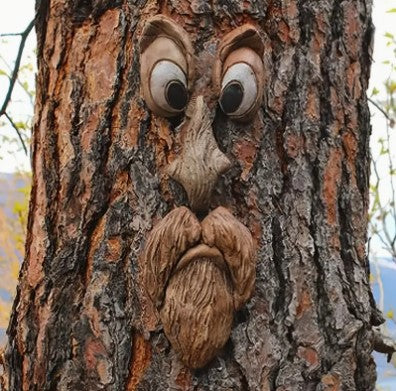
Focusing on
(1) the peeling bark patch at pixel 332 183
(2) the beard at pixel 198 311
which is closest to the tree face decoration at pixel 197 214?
(2) the beard at pixel 198 311

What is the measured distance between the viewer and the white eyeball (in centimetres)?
100

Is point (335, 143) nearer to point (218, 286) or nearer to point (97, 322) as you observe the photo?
point (218, 286)

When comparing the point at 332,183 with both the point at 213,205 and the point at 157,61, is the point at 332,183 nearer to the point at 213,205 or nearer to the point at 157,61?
the point at 213,205

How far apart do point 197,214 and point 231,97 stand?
181 mm

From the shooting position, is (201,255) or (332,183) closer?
(201,255)

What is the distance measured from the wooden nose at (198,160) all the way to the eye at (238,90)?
0.03 meters

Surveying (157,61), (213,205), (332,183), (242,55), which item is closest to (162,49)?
(157,61)

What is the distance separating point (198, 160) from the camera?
3.23 feet

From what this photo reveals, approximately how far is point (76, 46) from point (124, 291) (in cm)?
42

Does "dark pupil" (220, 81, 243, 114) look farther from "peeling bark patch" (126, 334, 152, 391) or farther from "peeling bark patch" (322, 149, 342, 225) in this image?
"peeling bark patch" (126, 334, 152, 391)

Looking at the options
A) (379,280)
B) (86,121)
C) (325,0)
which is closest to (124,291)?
Answer: (86,121)

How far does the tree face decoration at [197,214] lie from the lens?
97cm

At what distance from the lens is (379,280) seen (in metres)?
3.34

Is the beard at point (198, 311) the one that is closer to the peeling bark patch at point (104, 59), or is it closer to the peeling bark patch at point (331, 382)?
the peeling bark patch at point (331, 382)
